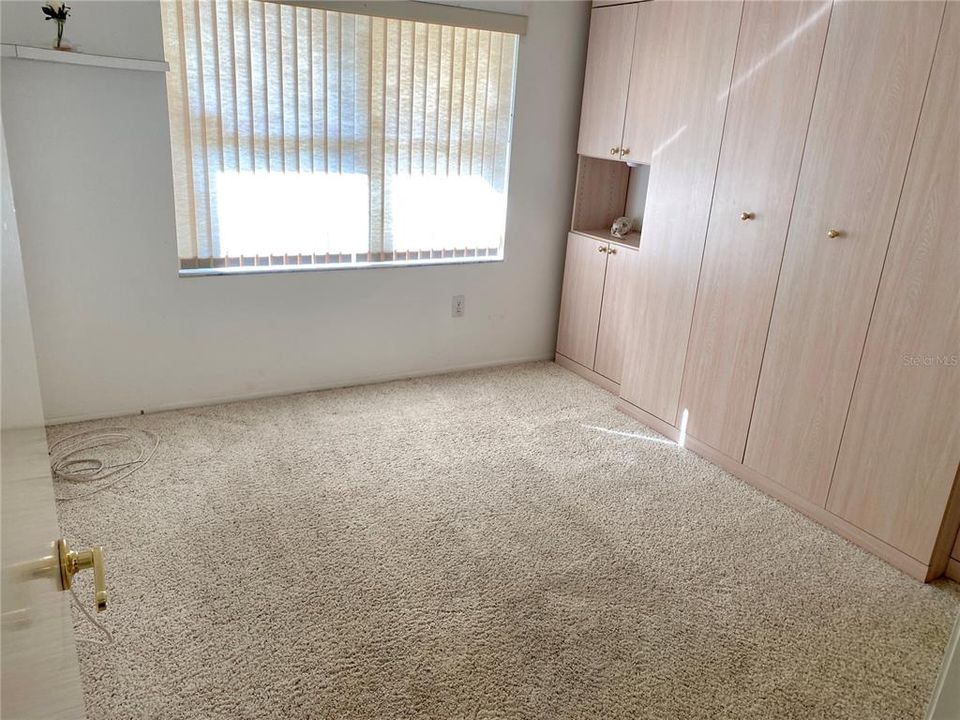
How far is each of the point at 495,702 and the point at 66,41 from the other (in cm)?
285

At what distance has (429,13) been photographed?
3383mm

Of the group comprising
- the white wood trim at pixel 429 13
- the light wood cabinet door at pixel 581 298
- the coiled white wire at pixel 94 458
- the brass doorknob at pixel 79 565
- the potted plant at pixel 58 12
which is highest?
the white wood trim at pixel 429 13

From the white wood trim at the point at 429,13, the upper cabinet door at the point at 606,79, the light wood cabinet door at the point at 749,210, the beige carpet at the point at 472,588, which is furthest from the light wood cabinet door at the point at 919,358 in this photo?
the white wood trim at the point at 429,13

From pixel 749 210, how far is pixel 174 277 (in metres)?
2.50

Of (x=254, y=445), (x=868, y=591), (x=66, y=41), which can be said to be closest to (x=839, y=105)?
(x=868, y=591)

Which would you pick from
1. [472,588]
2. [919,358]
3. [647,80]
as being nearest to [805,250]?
[919,358]

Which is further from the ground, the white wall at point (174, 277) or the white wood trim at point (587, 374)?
the white wall at point (174, 277)

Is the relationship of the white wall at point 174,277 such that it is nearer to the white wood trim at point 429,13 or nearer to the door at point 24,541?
the white wood trim at point 429,13

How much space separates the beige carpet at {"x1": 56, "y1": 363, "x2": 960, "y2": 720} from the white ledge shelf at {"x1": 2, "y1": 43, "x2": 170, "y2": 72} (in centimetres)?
151

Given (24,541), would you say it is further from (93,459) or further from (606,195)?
(606,195)

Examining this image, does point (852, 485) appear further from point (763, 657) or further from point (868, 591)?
point (763, 657)

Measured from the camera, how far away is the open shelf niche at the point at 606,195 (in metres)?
4.05

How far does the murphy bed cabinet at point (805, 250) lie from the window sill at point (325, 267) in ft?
2.87

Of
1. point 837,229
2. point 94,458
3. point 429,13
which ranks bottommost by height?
point 94,458
